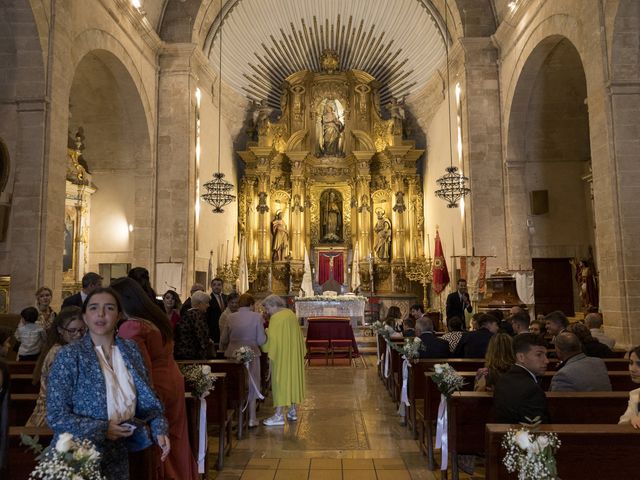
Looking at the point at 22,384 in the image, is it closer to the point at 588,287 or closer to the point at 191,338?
the point at 191,338

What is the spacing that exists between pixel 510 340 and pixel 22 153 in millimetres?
7345

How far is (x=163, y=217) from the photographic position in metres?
12.6

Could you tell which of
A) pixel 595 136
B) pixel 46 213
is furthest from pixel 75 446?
pixel 595 136

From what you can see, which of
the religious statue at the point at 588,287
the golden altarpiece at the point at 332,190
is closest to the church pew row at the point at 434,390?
the religious statue at the point at 588,287

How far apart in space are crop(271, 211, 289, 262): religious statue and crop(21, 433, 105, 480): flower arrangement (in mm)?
15464

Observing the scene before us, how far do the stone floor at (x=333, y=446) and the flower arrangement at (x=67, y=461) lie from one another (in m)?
2.59

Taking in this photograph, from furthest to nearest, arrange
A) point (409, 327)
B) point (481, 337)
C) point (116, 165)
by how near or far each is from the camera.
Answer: point (116, 165)
point (409, 327)
point (481, 337)

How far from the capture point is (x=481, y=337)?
5.48 meters

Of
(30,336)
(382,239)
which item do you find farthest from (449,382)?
(382,239)

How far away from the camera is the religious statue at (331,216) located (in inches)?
709

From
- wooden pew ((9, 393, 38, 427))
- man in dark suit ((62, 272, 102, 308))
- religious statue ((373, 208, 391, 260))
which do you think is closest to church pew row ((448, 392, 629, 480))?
wooden pew ((9, 393, 38, 427))

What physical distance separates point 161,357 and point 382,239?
47.8 ft

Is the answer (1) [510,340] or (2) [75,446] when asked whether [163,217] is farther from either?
(2) [75,446]

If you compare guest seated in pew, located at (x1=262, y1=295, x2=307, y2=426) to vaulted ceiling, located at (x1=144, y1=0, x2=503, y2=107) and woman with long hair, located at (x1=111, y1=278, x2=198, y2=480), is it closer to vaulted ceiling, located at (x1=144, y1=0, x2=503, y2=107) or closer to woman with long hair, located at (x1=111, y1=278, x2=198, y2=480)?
woman with long hair, located at (x1=111, y1=278, x2=198, y2=480)
